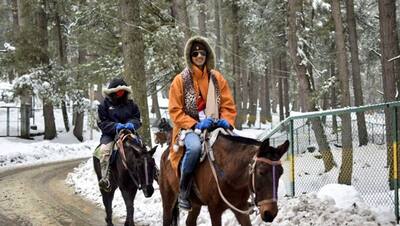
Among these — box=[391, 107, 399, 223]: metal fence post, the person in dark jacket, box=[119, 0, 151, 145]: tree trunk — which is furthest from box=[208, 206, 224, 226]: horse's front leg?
box=[119, 0, 151, 145]: tree trunk

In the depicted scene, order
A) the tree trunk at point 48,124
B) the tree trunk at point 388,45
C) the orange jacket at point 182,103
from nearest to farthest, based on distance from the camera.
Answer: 1. the orange jacket at point 182,103
2. the tree trunk at point 388,45
3. the tree trunk at point 48,124

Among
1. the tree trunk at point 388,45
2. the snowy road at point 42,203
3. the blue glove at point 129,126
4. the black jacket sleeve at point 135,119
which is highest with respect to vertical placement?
the tree trunk at point 388,45

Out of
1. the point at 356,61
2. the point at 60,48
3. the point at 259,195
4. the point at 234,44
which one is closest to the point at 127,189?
the point at 259,195

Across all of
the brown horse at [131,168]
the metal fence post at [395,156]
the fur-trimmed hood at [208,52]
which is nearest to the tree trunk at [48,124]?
the brown horse at [131,168]

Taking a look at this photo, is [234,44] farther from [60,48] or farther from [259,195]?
[259,195]

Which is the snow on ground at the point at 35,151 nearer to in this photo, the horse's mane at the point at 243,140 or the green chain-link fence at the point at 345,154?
the green chain-link fence at the point at 345,154

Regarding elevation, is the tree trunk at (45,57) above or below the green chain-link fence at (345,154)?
above

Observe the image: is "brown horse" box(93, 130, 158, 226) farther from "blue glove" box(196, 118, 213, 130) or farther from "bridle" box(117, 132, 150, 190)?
"blue glove" box(196, 118, 213, 130)

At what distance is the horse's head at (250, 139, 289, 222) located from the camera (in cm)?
452

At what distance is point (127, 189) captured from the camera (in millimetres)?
8266

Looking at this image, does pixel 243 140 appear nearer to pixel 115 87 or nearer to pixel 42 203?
pixel 115 87

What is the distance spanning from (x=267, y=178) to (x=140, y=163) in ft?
11.4

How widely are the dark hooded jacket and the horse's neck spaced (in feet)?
11.3

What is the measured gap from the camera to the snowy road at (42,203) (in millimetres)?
9830
